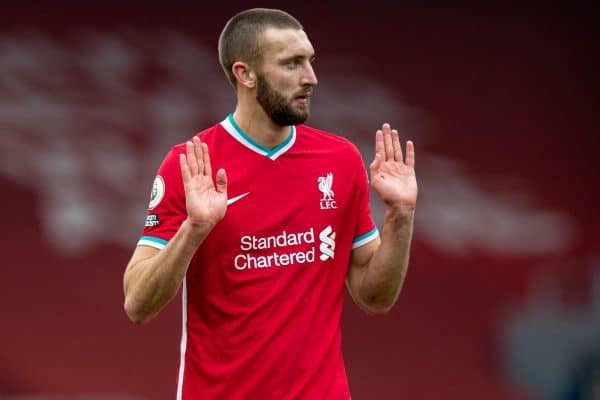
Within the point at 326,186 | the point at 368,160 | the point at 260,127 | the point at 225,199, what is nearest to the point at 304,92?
the point at 260,127

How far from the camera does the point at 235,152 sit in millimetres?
4008

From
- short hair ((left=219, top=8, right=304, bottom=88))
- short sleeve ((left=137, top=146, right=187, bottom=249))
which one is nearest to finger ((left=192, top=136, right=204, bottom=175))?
short sleeve ((left=137, top=146, right=187, bottom=249))

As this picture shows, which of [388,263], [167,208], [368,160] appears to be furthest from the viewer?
[368,160]

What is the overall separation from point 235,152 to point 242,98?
174 mm

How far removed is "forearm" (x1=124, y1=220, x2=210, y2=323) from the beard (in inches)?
18.1

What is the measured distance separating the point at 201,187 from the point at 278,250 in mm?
339

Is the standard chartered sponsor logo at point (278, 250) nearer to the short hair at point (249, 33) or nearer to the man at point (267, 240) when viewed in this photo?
the man at point (267, 240)

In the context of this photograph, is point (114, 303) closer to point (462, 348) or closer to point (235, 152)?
point (462, 348)

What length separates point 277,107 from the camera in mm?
3934

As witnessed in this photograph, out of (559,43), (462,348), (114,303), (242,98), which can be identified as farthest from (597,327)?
(242,98)

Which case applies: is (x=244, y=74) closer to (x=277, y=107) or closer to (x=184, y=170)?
(x=277, y=107)

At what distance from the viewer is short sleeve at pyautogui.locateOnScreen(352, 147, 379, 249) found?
4105mm

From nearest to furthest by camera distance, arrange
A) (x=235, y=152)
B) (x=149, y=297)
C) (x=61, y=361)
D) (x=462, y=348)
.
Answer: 1. (x=149, y=297)
2. (x=235, y=152)
3. (x=61, y=361)
4. (x=462, y=348)

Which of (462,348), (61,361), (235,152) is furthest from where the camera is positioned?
(462,348)
